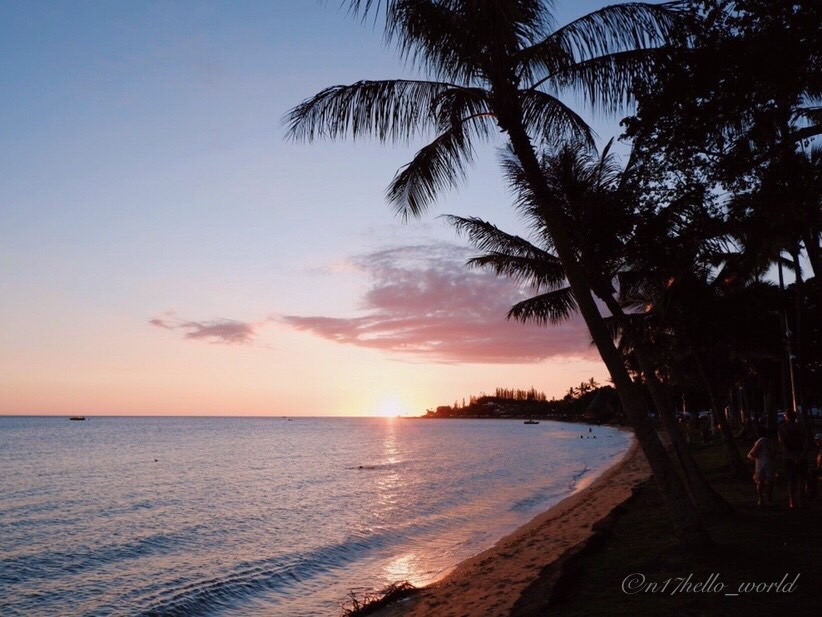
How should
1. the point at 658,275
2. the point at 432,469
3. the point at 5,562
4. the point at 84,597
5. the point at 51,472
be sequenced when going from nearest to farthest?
the point at 658,275 → the point at 84,597 → the point at 5,562 → the point at 51,472 → the point at 432,469

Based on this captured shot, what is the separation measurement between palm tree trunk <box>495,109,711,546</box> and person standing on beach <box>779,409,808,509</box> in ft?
14.3

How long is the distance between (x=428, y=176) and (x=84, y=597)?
12.6 metres

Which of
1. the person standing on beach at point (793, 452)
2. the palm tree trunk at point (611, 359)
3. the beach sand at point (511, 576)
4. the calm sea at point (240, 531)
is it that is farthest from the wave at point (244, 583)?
the person standing on beach at point (793, 452)

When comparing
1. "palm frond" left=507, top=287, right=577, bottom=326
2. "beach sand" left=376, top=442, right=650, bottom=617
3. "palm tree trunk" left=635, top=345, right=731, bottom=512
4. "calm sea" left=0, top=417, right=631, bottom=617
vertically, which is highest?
"palm frond" left=507, top=287, right=577, bottom=326

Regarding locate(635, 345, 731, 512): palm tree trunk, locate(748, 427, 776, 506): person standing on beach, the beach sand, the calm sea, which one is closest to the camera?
the beach sand

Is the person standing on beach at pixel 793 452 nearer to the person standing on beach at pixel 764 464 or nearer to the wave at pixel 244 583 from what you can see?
the person standing on beach at pixel 764 464

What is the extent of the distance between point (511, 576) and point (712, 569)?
204 inches

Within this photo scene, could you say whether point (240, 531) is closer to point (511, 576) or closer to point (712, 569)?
point (511, 576)

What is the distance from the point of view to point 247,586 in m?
15.3

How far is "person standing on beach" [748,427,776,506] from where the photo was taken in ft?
39.3

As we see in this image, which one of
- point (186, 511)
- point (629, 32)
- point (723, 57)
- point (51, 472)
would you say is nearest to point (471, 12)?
point (629, 32)

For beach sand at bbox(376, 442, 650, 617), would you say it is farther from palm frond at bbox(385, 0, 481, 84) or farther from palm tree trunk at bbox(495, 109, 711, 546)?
palm frond at bbox(385, 0, 481, 84)

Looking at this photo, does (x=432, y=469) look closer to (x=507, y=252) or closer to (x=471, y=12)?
(x=507, y=252)

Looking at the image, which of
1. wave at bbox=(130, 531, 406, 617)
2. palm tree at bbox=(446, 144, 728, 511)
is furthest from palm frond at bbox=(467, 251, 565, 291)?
wave at bbox=(130, 531, 406, 617)
